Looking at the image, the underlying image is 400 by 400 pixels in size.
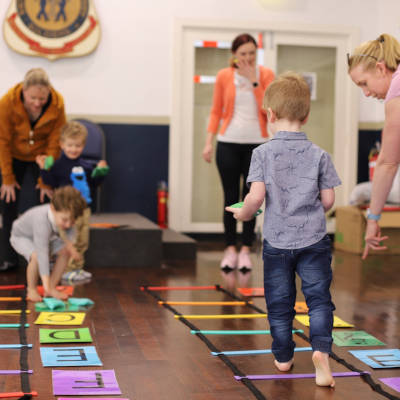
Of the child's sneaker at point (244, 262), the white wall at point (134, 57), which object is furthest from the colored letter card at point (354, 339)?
the white wall at point (134, 57)

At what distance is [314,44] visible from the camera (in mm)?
5863

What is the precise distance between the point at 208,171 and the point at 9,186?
2444 mm

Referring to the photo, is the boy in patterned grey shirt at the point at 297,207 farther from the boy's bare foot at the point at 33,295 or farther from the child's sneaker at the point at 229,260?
the child's sneaker at the point at 229,260

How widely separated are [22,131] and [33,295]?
3.20 ft

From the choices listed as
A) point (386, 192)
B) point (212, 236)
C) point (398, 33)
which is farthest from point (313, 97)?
point (386, 192)

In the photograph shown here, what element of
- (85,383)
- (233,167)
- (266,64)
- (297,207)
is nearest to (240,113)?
(233,167)

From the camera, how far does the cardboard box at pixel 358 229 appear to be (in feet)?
16.3

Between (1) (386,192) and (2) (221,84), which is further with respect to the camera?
(2) (221,84)

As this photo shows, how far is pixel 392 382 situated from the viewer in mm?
2000

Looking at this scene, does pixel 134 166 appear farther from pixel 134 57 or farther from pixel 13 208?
pixel 13 208

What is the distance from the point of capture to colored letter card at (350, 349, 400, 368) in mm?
2179

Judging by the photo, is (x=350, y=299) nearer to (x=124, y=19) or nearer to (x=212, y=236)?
(x=212, y=236)

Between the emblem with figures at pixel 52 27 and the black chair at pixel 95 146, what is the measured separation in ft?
1.99

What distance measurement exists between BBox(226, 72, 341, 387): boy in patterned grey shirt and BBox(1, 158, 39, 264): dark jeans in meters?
2.08
